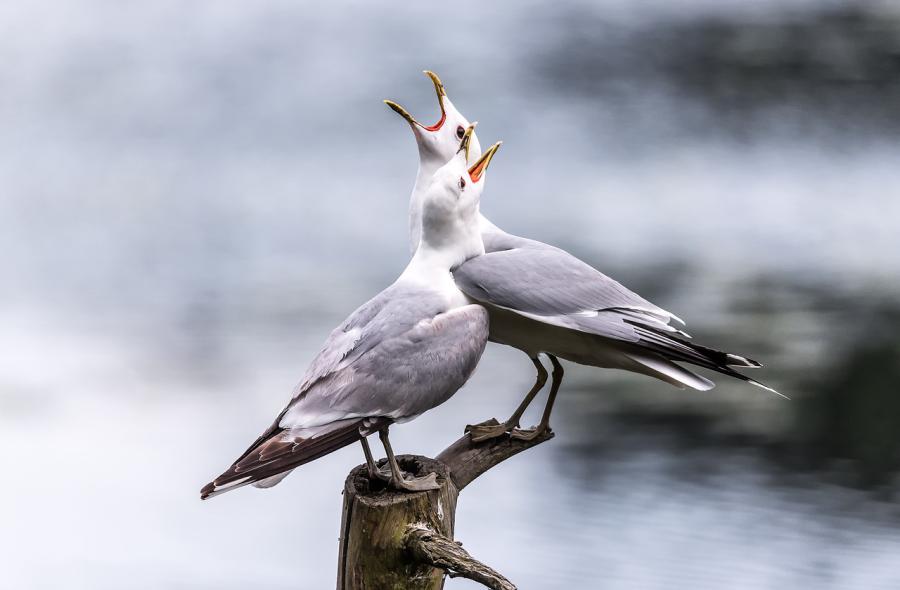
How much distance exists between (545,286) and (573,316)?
0.21ft

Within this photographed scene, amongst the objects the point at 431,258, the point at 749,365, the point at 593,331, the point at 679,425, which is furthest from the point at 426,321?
the point at 679,425

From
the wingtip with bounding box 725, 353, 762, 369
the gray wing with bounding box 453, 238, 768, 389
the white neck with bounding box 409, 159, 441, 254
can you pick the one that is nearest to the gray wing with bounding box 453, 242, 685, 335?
the gray wing with bounding box 453, 238, 768, 389

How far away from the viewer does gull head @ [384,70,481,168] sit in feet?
6.95

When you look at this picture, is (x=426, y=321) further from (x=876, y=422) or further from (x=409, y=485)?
(x=876, y=422)

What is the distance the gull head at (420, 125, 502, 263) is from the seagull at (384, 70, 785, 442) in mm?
36

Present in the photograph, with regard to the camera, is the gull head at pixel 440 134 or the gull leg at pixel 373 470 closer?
the gull leg at pixel 373 470

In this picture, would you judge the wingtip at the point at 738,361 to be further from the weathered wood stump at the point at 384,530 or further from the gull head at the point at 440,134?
the gull head at the point at 440,134

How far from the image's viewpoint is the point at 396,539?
181 cm

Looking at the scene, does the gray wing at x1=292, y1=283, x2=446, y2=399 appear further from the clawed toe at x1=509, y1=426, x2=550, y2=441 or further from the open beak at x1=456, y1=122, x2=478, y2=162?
the clawed toe at x1=509, y1=426, x2=550, y2=441

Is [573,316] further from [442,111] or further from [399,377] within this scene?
[442,111]

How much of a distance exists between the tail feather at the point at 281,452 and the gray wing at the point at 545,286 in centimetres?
30

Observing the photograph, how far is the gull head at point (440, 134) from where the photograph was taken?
6.95 ft

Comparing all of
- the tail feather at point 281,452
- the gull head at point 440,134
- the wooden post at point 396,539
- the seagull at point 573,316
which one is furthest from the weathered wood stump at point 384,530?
the gull head at point 440,134

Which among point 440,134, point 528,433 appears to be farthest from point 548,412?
point 440,134
